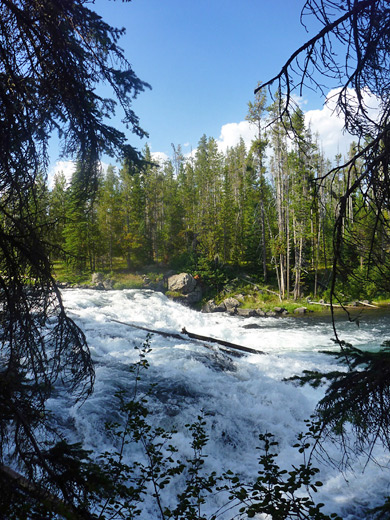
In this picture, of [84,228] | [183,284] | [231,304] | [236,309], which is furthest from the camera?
[183,284]

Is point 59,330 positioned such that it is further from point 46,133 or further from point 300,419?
point 300,419

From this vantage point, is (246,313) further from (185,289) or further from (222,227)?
(222,227)

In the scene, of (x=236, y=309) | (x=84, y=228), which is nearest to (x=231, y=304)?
(x=236, y=309)

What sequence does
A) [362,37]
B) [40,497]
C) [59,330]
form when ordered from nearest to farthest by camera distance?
1. [362,37]
2. [40,497]
3. [59,330]

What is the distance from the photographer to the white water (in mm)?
5445

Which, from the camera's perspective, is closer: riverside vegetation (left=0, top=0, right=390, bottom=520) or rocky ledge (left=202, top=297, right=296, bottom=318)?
riverside vegetation (left=0, top=0, right=390, bottom=520)

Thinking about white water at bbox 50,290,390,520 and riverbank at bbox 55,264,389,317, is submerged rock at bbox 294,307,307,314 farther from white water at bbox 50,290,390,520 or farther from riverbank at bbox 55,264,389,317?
white water at bbox 50,290,390,520

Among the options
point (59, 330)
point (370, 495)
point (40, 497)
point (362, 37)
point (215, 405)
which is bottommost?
point (370, 495)

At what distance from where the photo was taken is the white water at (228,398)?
17.9 feet

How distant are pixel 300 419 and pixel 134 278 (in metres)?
24.6

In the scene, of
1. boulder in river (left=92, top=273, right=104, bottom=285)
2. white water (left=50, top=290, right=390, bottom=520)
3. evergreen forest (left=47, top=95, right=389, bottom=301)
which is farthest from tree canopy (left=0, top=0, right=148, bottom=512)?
boulder in river (left=92, top=273, right=104, bottom=285)

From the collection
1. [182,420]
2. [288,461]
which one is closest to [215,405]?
[182,420]

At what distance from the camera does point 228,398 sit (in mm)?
7273

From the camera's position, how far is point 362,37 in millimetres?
1591
